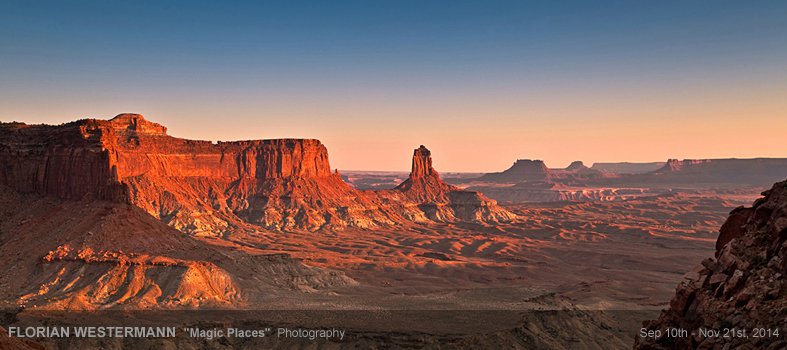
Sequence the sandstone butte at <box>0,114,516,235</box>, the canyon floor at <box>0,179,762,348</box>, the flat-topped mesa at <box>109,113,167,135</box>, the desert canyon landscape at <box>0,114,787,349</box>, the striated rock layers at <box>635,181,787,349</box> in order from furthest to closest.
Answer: the flat-topped mesa at <box>109,113,167,135</box> → the sandstone butte at <box>0,114,516,235</box> → the canyon floor at <box>0,179,762,348</box> → the desert canyon landscape at <box>0,114,787,349</box> → the striated rock layers at <box>635,181,787,349</box>

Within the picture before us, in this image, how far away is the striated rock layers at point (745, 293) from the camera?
12766mm

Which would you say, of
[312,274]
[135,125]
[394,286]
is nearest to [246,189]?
[135,125]

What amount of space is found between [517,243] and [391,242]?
31046mm

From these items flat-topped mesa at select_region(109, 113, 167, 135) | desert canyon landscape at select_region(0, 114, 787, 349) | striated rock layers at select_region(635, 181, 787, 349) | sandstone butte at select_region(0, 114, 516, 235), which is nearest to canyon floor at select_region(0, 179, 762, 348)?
desert canyon landscape at select_region(0, 114, 787, 349)

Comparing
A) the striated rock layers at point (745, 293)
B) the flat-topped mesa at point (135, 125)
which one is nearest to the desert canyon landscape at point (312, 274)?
the striated rock layers at point (745, 293)

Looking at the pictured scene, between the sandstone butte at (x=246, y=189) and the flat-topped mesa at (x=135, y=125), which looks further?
the flat-topped mesa at (x=135, y=125)

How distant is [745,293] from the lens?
532 inches

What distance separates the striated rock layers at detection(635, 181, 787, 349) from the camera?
503 inches

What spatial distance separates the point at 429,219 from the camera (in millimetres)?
190250

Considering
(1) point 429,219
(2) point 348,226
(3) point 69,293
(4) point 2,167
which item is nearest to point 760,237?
(3) point 69,293

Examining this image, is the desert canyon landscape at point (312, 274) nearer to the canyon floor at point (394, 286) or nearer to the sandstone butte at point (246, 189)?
the canyon floor at point (394, 286)

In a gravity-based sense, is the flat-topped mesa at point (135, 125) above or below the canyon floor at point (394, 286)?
above

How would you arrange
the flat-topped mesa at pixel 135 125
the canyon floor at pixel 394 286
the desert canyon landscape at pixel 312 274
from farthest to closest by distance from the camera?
the flat-topped mesa at pixel 135 125, the canyon floor at pixel 394 286, the desert canyon landscape at pixel 312 274

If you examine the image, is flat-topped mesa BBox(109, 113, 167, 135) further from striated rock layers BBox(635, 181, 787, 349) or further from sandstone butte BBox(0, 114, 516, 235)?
striated rock layers BBox(635, 181, 787, 349)
